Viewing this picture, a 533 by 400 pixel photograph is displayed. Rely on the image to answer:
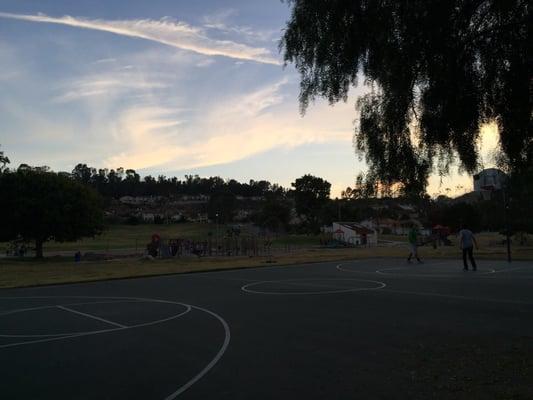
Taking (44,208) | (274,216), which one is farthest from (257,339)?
(274,216)

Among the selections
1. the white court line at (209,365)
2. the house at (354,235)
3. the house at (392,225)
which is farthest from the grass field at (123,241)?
the house at (392,225)

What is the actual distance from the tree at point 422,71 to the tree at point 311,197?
96.5 meters

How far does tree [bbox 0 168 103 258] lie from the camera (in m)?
39.8

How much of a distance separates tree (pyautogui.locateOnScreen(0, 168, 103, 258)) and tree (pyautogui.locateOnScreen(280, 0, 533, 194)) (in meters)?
36.9

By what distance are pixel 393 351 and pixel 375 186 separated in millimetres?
2334

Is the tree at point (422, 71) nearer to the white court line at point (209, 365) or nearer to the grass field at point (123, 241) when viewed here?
the white court line at point (209, 365)

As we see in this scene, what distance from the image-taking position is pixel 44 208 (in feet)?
131

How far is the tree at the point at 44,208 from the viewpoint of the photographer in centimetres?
3984

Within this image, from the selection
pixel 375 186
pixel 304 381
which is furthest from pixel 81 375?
pixel 375 186

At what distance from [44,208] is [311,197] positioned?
6935 cm

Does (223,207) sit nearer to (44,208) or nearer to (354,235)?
(354,235)

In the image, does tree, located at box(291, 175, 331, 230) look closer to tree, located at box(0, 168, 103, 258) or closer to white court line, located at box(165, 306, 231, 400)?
tree, located at box(0, 168, 103, 258)

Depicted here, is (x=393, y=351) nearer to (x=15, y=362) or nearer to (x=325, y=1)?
(x=325, y=1)

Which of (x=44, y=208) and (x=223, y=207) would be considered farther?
(x=223, y=207)
